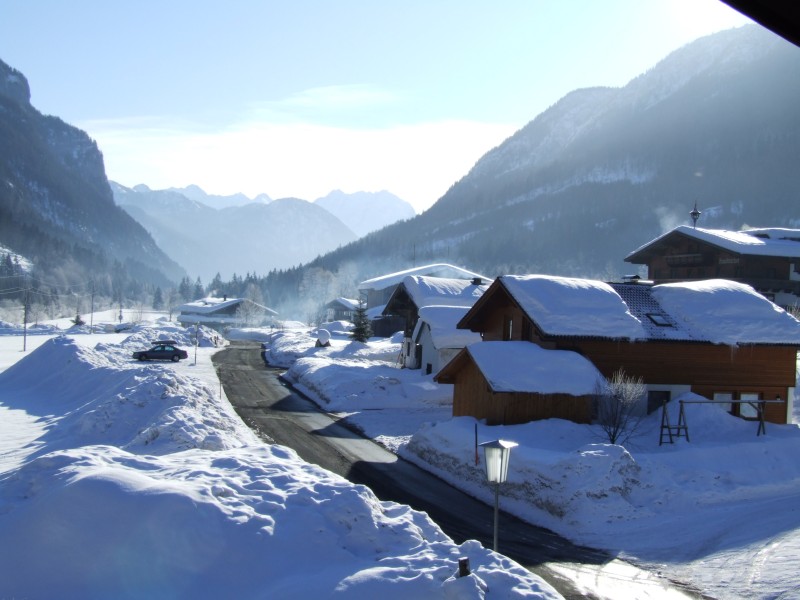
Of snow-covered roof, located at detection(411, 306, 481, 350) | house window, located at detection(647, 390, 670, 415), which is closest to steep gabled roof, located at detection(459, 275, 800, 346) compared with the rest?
house window, located at detection(647, 390, 670, 415)

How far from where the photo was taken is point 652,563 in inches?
564

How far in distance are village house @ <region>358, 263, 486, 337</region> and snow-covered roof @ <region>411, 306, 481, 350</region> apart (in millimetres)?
23779

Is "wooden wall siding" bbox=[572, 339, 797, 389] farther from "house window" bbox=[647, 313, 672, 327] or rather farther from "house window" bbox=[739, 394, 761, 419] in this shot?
"house window" bbox=[647, 313, 672, 327]

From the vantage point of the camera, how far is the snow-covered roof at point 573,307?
25703mm

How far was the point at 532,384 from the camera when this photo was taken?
23297 millimetres

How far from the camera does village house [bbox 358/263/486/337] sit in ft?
254

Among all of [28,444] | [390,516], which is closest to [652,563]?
[390,516]

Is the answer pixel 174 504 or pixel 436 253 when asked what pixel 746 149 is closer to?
pixel 436 253

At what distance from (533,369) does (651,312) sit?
7022mm

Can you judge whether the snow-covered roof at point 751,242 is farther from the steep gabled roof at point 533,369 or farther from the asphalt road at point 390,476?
the asphalt road at point 390,476

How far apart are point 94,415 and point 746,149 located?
17626cm

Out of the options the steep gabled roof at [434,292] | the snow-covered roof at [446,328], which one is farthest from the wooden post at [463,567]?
the steep gabled roof at [434,292]

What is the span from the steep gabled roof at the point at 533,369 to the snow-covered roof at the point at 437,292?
75.4 ft

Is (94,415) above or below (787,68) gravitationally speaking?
below
